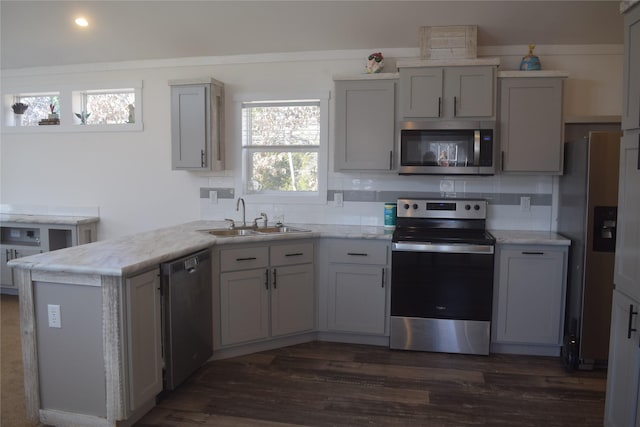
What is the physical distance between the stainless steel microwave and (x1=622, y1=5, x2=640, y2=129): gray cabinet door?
1477 millimetres

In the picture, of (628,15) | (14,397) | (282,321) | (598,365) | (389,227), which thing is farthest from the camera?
(389,227)

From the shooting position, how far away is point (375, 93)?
145 inches

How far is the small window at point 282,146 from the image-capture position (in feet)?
13.7

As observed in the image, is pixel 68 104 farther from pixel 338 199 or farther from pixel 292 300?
pixel 292 300

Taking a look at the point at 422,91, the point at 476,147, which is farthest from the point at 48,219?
the point at 476,147

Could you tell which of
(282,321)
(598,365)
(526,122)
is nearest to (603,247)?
(598,365)

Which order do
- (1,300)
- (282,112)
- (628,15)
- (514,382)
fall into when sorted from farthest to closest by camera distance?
(1,300)
(282,112)
(514,382)
(628,15)

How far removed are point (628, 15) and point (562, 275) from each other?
1972 millimetres

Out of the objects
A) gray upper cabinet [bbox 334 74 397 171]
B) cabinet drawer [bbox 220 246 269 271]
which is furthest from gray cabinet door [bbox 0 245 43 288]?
gray upper cabinet [bbox 334 74 397 171]

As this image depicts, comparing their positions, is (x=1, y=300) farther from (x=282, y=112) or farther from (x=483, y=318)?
(x=483, y=318)

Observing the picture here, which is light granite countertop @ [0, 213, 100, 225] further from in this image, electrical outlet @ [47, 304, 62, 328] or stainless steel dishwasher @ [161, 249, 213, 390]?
electrical outlet @ [47, 304, 62, 328]

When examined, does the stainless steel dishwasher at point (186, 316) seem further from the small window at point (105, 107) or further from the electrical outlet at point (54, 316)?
the small window at point (105, 107)

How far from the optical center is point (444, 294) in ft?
11.1

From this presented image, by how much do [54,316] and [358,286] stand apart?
6.89 ft
